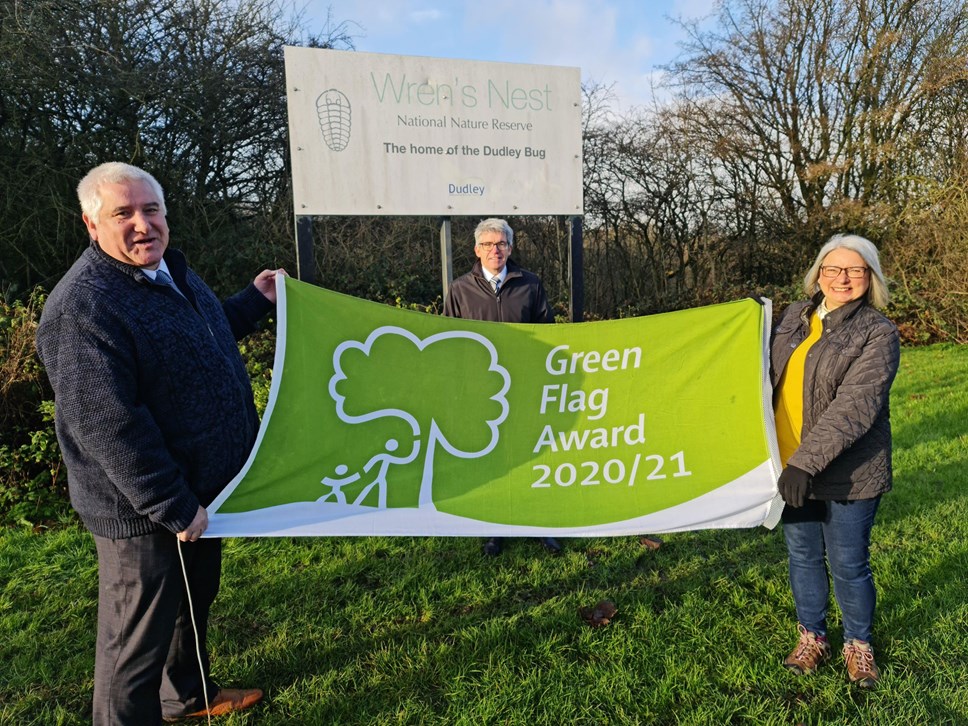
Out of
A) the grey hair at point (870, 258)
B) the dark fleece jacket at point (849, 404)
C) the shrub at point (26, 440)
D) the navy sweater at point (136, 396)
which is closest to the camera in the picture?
the navy sweater at point (136, 396)

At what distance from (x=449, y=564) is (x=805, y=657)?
6.35 feet

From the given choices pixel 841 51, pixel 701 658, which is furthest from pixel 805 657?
pixel 841 51

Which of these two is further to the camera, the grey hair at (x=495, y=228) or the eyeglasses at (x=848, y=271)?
the grey hair at (x=495, y=228)

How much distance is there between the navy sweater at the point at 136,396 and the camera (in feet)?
6.36

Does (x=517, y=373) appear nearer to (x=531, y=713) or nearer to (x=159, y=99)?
(x=531, y=713)

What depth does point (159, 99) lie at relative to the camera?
8.10 metres

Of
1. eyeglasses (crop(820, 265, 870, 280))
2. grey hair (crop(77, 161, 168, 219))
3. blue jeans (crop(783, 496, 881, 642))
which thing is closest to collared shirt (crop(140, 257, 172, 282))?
grey hair (crop(77, 161, 168, 219))

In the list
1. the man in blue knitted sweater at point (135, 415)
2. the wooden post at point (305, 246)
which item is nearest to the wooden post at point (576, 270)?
the wooden post at point (305, 246)

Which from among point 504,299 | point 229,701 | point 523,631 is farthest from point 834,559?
point 229,701

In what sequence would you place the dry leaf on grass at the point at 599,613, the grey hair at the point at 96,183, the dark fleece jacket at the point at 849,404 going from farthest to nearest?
1. the dry leaf on grass at the point at 599,613
2. the dark fleece jacket at the point at 849,404
3. the grey hair at the point at 96,183

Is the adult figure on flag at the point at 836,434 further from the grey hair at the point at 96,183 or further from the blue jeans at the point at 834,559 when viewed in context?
the grey hair at the point at 96,183

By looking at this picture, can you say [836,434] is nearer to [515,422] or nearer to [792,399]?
[792,399]

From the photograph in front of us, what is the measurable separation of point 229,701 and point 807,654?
8.16 ft

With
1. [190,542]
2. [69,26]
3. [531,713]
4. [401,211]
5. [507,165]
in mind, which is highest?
[69,26]
